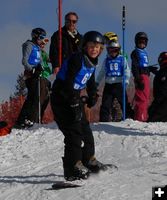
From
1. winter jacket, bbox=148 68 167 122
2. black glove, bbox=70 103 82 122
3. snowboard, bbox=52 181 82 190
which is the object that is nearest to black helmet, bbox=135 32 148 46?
winter jacket, bbox=148 68 167 122

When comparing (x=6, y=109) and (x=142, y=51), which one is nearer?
(x=142, y=51)

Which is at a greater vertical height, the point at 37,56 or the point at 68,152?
the point at 37,56

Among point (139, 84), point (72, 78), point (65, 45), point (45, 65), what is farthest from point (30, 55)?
point (72, 78)

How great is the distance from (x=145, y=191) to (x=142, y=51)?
238 inches

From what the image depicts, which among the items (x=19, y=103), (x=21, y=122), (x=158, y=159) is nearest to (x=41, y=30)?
(x=21, y=122)

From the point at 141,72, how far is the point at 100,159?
12.3ft

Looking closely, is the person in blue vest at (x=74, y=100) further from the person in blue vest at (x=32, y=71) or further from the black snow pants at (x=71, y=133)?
the person in blue vest at (x=32, y=71)

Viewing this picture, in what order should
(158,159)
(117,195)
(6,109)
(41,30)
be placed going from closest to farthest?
(117,195) → (158,159) → (41,30) → (6,109)

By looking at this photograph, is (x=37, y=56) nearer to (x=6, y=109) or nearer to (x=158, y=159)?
(x=158, y=159)

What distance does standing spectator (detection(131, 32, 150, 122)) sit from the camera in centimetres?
1125

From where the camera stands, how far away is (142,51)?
1134 cm

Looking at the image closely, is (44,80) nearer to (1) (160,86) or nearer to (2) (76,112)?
(1) (160,86)

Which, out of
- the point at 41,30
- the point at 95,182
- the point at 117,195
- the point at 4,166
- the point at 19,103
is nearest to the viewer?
the point at 117,195

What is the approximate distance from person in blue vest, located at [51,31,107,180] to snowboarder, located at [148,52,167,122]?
475 cm
